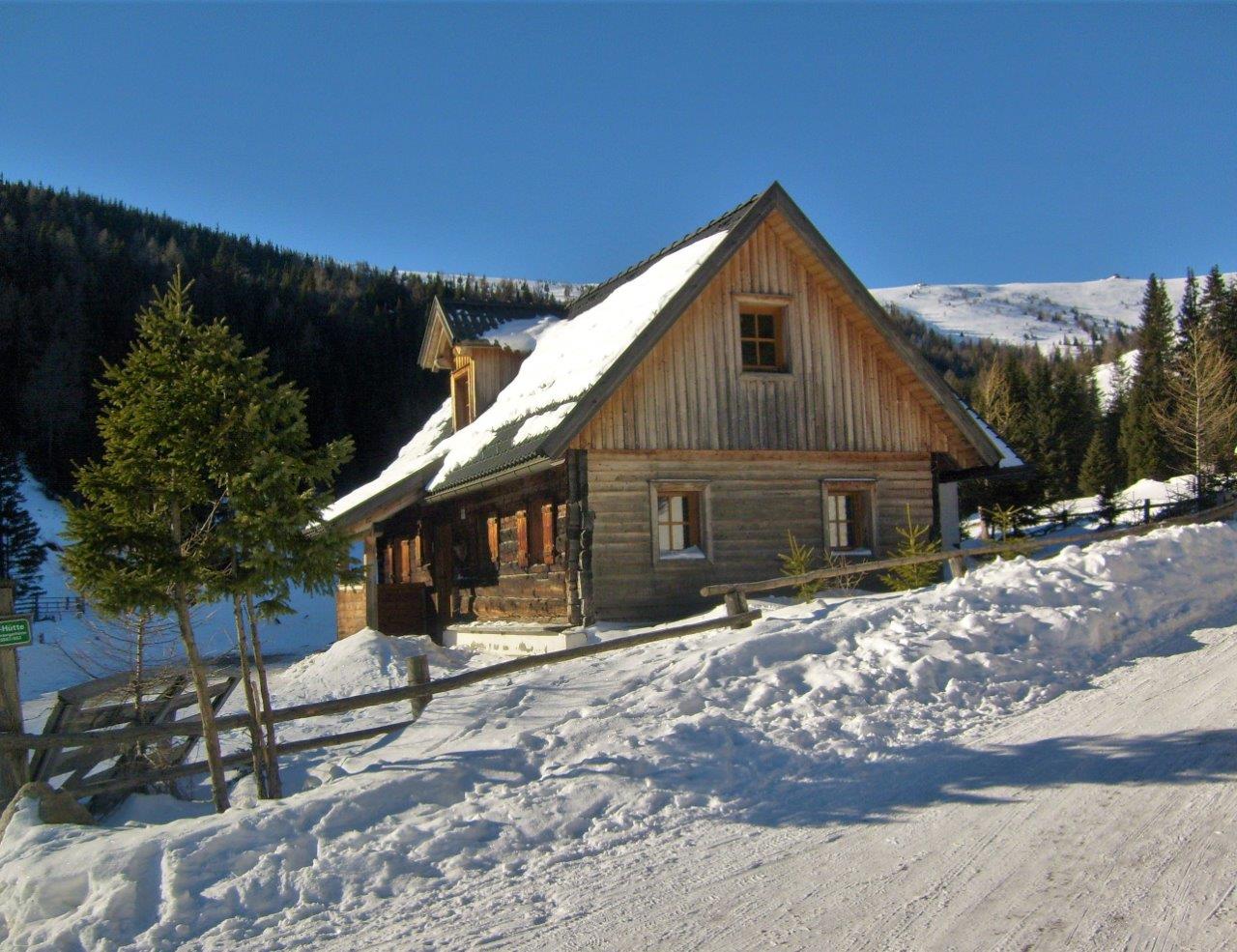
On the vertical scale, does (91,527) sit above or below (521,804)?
above

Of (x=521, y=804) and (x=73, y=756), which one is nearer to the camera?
(x=521, y=804)

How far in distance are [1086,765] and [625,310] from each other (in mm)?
11985

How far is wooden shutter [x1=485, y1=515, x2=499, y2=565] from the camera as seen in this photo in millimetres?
19375

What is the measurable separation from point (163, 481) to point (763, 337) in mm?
11053

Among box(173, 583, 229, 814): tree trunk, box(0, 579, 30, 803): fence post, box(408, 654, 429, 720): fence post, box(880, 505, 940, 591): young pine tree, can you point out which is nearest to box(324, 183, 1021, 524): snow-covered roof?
box(880, 505, 940, 591): young pine tree

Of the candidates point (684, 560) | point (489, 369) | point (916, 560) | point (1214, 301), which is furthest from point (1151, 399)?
point (916, 560)

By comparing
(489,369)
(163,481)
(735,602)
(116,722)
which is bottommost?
(116,722)

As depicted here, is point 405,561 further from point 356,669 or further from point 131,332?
point 131,332

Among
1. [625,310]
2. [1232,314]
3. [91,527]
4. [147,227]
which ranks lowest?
[91,527]

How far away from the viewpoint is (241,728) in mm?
9258

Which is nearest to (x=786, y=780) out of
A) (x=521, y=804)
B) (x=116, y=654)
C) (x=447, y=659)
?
(x=521, y=804)

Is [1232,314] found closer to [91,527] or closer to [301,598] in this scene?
[301,598]

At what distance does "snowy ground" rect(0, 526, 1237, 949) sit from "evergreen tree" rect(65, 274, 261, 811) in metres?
1.74

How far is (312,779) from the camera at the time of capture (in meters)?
10.4
